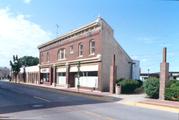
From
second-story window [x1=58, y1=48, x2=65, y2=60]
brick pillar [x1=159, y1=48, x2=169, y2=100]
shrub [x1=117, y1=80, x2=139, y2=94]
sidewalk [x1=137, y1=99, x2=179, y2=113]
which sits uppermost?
second-story window [x1=58, y1=48, x2=65, y2=60]

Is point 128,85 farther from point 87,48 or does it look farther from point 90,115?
point 90,115

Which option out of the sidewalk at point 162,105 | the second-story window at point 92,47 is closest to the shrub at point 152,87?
the sidewalk at point 162,105

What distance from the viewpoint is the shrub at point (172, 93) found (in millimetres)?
24656

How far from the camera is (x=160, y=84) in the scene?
26.8 m

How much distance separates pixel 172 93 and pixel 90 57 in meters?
18.5

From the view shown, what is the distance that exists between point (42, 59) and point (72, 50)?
20.4 metres

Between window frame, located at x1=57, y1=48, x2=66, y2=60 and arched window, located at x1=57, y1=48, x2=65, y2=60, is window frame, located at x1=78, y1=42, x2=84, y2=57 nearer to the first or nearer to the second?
window frame, located at x1=57, y1=48, x2=66, y2=60

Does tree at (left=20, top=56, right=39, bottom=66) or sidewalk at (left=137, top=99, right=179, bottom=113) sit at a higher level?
tree at (left=20, top=56, right=39, bottom=66)

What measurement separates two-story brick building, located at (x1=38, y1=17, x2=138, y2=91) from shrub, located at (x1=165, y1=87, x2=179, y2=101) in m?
14.0

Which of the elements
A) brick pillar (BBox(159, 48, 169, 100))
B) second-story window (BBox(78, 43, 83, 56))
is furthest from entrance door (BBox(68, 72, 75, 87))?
brick pillar (BBox(159, 48, 169, 100))

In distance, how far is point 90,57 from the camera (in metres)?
42.4

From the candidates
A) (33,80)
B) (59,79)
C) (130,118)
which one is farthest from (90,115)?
(33,80)

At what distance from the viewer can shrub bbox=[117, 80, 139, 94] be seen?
35.4 metres

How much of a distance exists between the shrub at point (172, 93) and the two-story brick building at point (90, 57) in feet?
45.8
